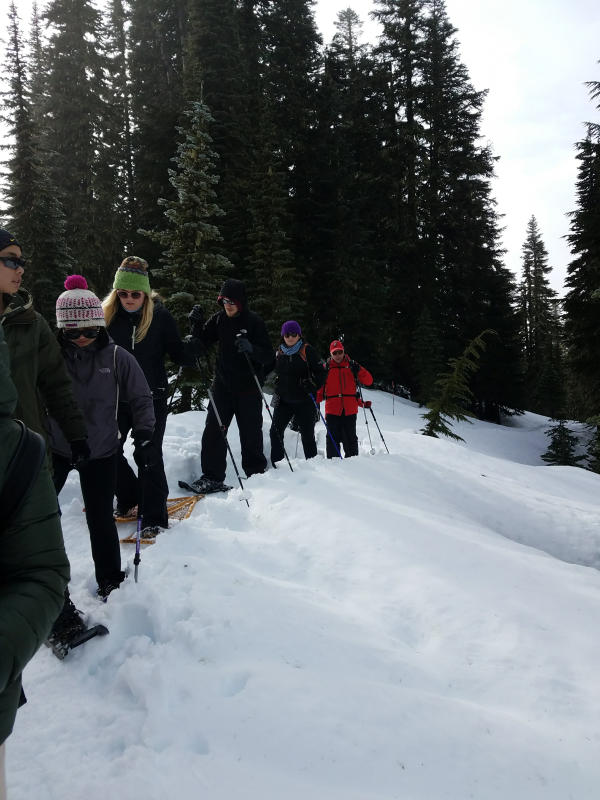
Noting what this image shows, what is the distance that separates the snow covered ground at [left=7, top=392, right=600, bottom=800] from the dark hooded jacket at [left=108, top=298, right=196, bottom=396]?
1561 millimetres

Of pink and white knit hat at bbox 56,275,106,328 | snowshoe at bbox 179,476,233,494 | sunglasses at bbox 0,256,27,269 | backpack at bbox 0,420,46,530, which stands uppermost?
sunglasses at bbox 0,256,27,269

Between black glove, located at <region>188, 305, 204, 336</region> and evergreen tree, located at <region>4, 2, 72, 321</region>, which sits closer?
black glove, located at <region>188, 305, 204, 336</region>

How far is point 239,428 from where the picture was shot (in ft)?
22.0

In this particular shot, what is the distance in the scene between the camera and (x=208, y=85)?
21203 mm

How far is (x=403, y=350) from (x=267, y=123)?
12.6 m

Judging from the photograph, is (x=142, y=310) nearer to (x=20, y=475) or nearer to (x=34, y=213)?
(x=20, y=475)

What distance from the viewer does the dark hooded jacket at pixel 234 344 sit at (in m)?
6.29

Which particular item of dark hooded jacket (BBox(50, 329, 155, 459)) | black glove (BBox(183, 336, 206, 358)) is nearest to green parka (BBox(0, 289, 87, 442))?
dark hooded jacket (BBox(50, 329, 155, 459))

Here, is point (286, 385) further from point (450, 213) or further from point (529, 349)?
point (529, 349)

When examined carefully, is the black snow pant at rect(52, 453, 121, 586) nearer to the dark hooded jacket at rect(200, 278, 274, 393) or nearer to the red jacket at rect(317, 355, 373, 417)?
the dark hooded jacket at rect(200, 278, 274, 393)

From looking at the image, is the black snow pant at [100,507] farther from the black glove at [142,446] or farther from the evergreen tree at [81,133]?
the evergreen tree at [81,133]

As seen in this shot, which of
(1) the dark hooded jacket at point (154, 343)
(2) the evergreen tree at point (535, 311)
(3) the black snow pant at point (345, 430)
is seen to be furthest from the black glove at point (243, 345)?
(2) the evergreen tree at point (535, 311)

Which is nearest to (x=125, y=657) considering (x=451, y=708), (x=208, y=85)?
(x=451, y=708)

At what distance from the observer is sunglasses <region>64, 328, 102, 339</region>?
3.57m
